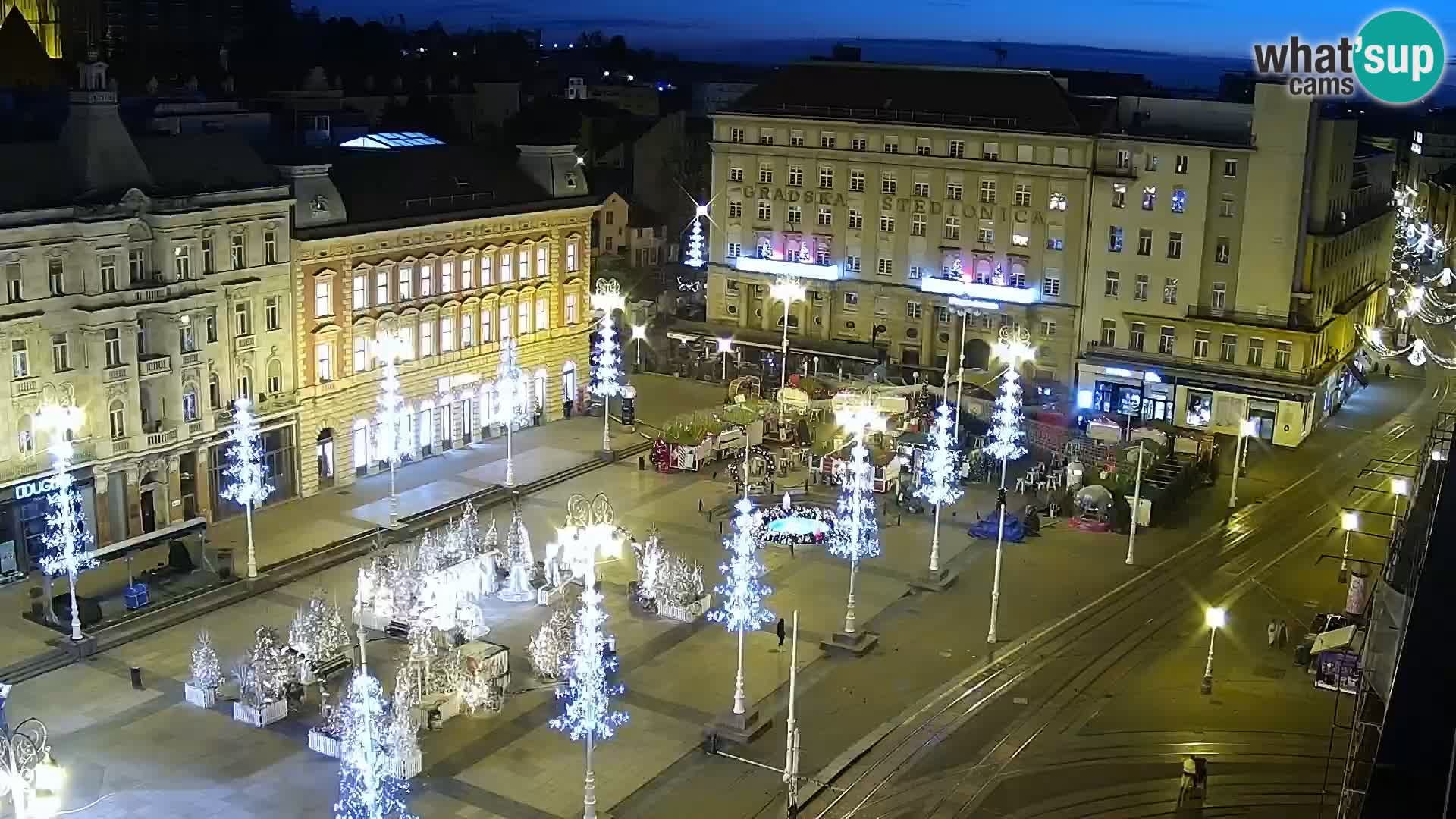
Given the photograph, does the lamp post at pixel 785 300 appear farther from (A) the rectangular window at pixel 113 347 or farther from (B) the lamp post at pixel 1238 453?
(A) the rectangular window at pixel 113 347

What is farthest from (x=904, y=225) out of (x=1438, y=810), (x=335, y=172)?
(x=1438, y=810)

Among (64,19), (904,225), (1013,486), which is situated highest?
(64,19)

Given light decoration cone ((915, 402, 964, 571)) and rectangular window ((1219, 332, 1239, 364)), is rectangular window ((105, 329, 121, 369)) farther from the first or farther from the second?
rectangular window ((1219, 332, 1239, 364))

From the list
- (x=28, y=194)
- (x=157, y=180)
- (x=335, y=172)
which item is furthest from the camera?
(x=335, y=172)

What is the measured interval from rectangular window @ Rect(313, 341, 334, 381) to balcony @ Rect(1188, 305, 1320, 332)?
4494cm

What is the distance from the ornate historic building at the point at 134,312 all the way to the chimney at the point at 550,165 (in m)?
Result: 17.3

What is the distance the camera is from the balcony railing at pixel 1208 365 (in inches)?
2955

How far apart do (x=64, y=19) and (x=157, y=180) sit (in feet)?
256

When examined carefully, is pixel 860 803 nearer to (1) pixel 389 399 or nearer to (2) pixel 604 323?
(1) pixel 389 399

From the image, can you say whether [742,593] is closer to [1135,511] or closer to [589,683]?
[589,683]

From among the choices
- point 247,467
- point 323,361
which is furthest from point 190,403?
point 323,361

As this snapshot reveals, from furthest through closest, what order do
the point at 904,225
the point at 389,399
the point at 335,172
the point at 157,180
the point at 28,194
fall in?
the point at 904,225 → the point at 335,172 → the point at 389,399 → the point at 157,180 → the point at 28,194

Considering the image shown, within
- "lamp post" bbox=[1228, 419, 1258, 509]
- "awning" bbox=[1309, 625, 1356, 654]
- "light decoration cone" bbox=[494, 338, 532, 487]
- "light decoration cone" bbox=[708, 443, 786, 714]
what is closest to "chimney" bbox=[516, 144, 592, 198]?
"light decoration cone" bbox=[494, 338, 532, 487]

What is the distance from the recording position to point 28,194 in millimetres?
51062
